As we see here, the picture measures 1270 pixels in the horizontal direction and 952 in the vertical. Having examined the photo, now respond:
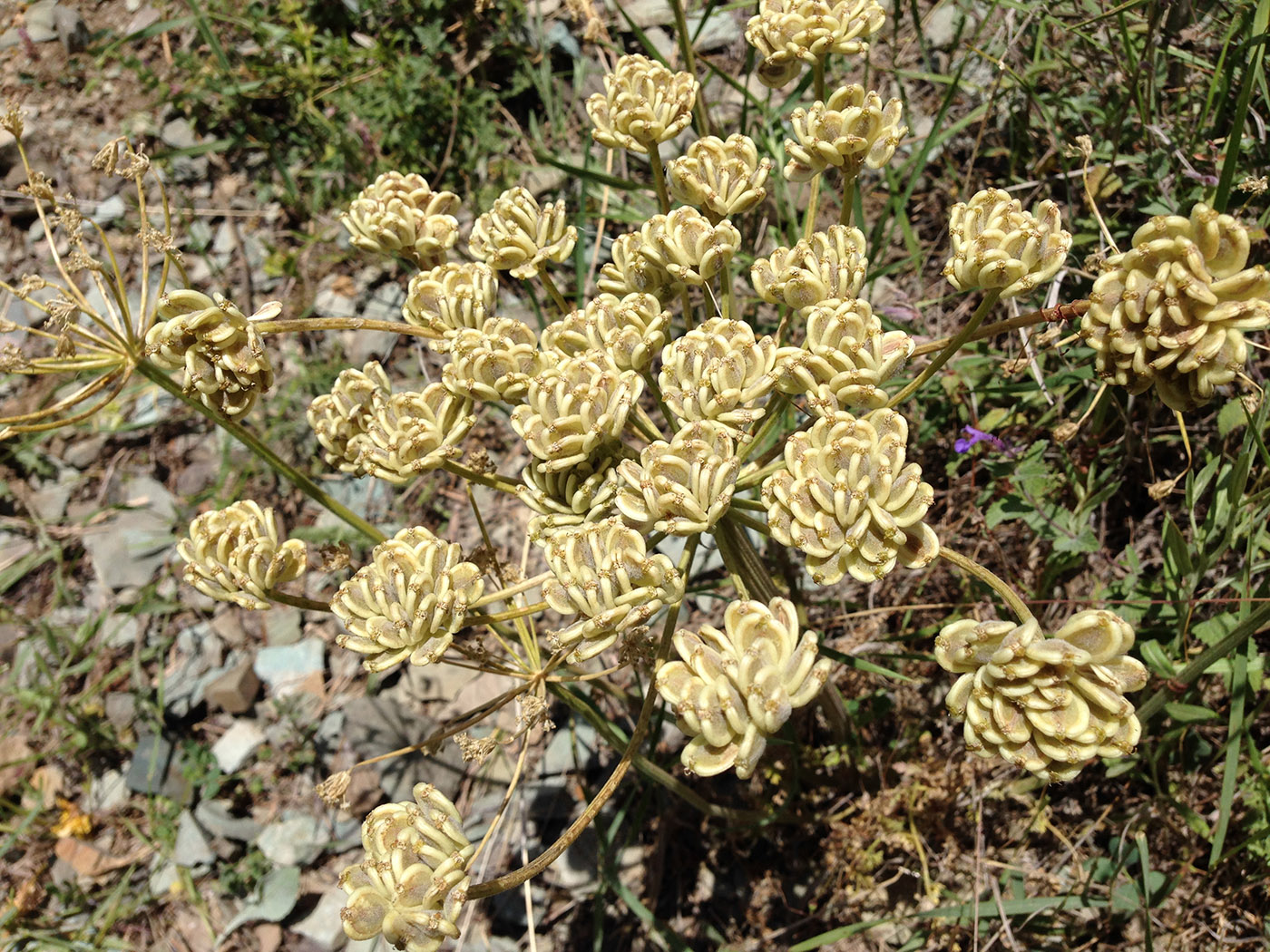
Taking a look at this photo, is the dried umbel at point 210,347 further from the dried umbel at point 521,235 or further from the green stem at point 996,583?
the green stem at point 996,583

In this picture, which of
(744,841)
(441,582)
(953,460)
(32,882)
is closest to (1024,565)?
(953,460)

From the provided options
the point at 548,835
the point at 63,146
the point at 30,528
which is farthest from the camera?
the point at 63,146

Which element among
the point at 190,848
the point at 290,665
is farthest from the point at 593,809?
the point at 190,848

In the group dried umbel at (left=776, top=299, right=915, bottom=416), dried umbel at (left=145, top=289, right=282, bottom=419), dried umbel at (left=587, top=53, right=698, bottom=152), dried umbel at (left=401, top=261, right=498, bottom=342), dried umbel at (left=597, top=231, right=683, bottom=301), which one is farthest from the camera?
dried umbel at (left=587, top=53, right=698, bottom=152)

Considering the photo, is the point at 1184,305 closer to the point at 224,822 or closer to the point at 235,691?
the point at 235,691

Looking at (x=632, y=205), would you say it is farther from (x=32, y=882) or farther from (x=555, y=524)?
(x=32, y=882)

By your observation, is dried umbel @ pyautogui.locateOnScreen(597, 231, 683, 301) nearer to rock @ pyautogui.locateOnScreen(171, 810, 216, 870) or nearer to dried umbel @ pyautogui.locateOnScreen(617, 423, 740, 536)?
dried umbel @ pyautogui.locateOnScreen(617, 423, 740, 536)

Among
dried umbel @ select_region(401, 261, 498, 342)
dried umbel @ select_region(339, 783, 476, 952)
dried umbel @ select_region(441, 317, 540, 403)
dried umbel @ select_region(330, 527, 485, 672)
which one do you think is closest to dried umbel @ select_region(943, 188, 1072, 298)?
dried umbel @ select_region(441, 317, 540, 403)
